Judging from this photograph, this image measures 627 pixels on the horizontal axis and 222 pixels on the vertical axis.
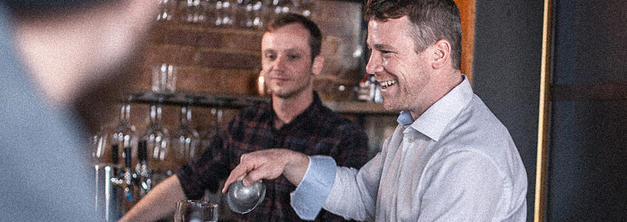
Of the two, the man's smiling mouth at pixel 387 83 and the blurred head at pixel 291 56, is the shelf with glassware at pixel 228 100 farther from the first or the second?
the man's smiling mouth at pixel 387 83

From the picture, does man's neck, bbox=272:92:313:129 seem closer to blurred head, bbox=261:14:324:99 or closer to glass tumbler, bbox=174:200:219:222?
blurred head, bbox=261:14:324:99

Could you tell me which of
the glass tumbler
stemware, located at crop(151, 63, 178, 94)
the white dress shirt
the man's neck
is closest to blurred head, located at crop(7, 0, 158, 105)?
the white dress shirt

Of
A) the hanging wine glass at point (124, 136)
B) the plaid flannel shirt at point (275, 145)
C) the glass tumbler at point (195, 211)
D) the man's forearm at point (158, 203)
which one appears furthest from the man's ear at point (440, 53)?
the hanging wine glass at point (124, 136)

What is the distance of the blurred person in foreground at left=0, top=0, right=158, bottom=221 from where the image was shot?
33 cm

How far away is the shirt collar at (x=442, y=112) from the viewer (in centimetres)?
128

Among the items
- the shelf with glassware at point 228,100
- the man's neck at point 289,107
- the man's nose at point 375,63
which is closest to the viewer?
the man's nose at point 375,63

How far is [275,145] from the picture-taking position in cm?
223

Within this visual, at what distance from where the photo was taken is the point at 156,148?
3260mm

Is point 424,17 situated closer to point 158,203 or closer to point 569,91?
point 569,91

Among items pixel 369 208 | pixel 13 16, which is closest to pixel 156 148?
pixel 369 208

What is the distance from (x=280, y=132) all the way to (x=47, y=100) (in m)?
1.91

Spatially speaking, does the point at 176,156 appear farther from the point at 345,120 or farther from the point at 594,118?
the point at 594,118

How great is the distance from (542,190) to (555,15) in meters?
0.44

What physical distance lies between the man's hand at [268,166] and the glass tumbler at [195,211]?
14 cm
